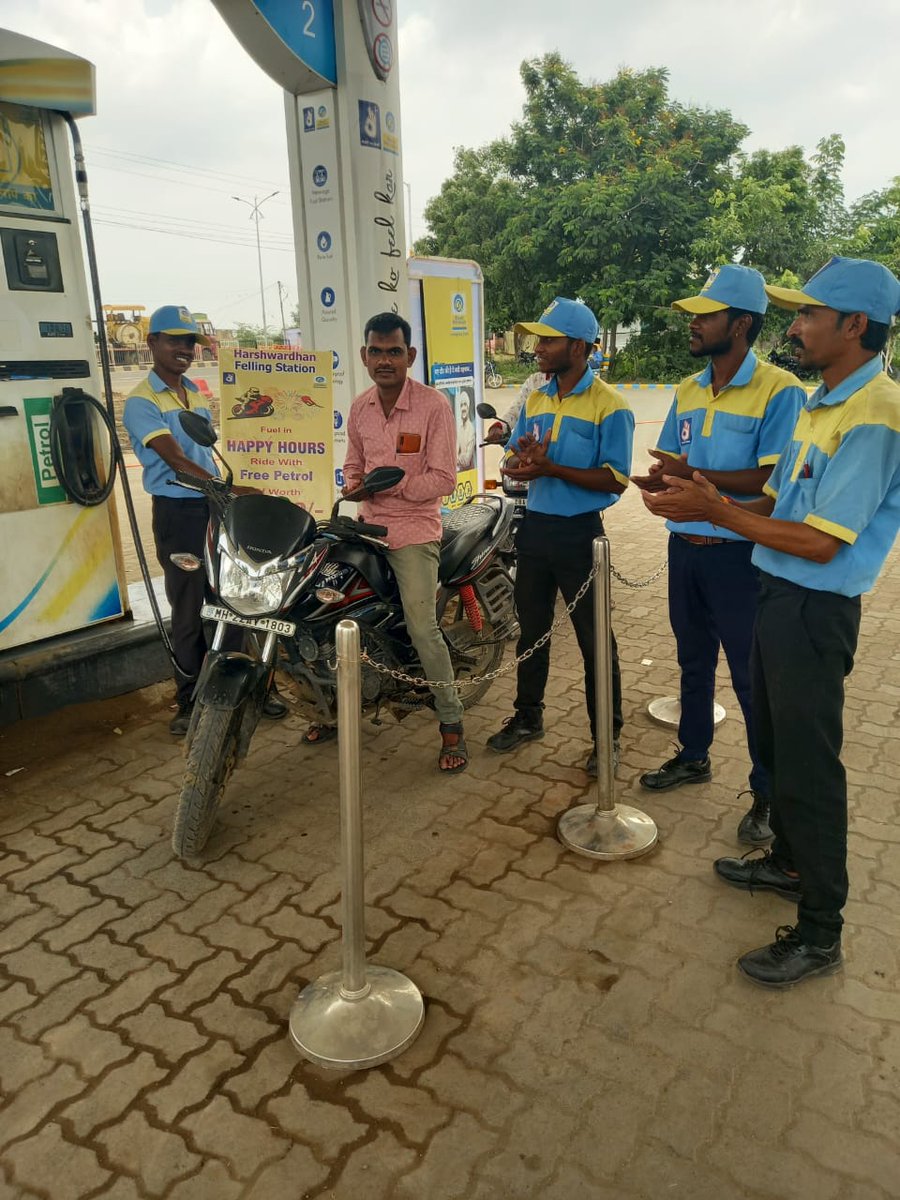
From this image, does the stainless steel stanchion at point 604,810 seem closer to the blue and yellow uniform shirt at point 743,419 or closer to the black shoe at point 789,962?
the blue and yellow uniform shirt at point 743,419

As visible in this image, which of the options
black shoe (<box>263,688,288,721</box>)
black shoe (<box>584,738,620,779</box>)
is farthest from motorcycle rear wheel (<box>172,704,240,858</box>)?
black shoe (<box>584,738,620,779</box>)

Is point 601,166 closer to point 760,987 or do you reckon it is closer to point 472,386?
point 472,386

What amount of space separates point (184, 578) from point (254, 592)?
4.76 ft

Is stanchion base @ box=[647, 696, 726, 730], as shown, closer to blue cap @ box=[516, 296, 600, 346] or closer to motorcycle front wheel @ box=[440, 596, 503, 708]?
motorcycle front wheel @ box=[440, 596, 503, 708]

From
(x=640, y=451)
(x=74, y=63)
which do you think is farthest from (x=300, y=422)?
(x=640, y=451)

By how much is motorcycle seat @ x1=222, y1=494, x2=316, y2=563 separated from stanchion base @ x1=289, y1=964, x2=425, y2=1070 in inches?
56.3

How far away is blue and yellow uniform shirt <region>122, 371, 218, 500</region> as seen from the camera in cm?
407

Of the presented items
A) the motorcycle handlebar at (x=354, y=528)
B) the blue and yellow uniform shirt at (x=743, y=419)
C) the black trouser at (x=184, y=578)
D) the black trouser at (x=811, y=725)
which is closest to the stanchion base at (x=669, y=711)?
the blue and yellow uniform shirt at (x=743, y=419)

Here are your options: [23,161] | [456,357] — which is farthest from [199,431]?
[456,357]

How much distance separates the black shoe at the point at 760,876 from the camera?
114 inches

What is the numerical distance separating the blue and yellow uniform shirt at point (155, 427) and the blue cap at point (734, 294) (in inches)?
92.4

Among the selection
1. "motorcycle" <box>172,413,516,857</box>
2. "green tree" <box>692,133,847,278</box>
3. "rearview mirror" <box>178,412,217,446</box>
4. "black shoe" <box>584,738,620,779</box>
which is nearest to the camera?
"motorcycle" <box>172,413,516,857</box>

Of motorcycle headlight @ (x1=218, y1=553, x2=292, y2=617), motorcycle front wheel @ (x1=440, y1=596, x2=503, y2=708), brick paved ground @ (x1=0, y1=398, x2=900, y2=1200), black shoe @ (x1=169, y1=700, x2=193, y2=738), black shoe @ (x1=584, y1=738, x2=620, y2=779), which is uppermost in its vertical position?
motorcycle headlight @ (x1=218, y1=553, x2=292, y2=617)

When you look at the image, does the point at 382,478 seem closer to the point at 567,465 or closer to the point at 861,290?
the point at 567,465
